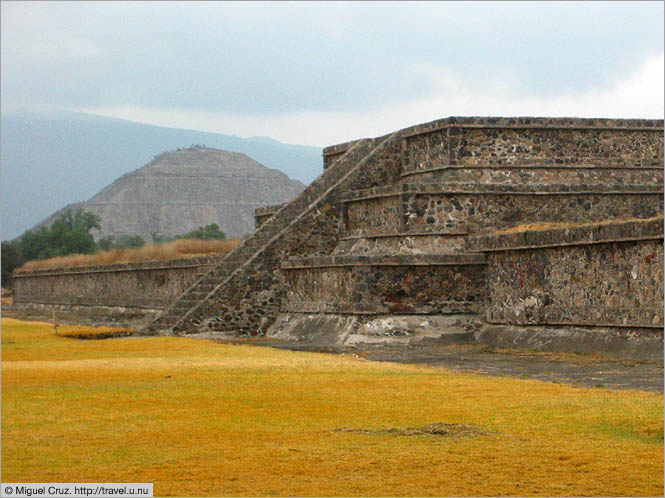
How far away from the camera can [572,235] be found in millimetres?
17438

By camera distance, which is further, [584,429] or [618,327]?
[618,327]

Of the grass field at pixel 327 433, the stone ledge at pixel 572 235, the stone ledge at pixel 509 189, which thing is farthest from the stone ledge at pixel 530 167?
the grass field at pixel 327 433

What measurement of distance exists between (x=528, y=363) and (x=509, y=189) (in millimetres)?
7266

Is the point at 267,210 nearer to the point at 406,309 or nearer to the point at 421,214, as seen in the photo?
the point at 421,214

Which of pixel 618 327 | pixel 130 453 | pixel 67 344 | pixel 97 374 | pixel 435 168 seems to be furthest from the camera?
pixel 435 168

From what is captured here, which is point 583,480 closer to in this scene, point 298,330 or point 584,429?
point 584,429

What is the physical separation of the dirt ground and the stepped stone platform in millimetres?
837

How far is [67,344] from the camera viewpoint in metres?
20.8

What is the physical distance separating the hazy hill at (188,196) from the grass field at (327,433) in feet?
370

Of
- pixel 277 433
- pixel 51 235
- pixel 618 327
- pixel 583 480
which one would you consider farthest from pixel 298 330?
pixel 51 235

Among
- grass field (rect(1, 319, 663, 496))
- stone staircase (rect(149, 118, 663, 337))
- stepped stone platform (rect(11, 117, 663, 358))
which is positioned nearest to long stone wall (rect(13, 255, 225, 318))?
stone staircase (rect(149, 118, 663, 337))

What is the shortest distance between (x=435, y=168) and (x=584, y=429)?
47.2 ft

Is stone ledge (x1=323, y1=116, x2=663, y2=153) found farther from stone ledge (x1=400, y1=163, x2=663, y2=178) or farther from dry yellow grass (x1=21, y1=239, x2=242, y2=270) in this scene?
dry yellow grass (x1=21, y1=239, x2=242, y2=270)

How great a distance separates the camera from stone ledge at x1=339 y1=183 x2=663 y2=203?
21.4 metres
